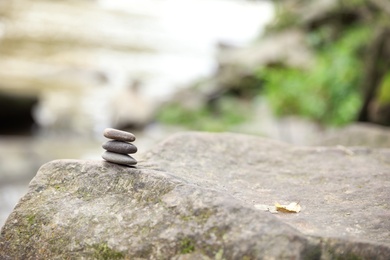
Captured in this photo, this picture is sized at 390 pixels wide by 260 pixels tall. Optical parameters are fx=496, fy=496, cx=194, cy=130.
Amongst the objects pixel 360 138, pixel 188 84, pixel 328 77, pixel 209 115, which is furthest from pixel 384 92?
pixel 188 84

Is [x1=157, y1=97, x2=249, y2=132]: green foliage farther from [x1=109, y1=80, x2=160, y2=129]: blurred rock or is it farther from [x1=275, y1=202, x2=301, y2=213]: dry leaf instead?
[x1=275, y1=202, x2=301, y2=213]: dry leaf

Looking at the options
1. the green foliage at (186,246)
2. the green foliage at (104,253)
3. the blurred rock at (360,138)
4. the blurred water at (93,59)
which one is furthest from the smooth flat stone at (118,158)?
the blurred water at (93,59)

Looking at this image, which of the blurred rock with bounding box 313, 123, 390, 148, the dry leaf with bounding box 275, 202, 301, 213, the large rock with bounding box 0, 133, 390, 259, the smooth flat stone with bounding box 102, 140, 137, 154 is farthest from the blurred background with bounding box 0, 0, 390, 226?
the dry leaf with bounding box 275, 202, 301, 213

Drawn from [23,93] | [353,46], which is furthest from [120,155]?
[23,93]

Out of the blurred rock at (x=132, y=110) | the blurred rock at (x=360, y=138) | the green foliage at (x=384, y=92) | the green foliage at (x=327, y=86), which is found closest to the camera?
the blurred rock at (x=360, y=138)

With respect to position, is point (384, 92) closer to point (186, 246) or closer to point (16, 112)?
point (186, 246)

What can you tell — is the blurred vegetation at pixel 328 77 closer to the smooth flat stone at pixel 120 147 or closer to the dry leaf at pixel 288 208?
the dry leaf at pixel 288 208
